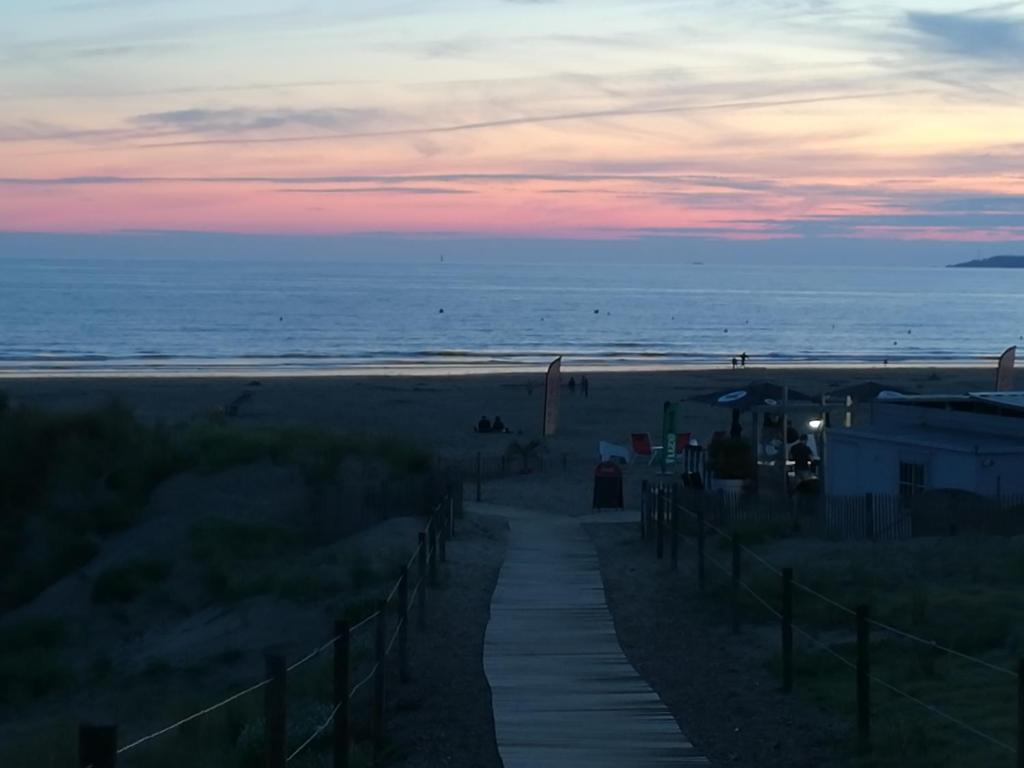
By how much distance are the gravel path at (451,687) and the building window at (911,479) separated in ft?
22.8

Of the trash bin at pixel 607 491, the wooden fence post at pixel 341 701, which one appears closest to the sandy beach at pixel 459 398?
the trash bin at pixel 607 491

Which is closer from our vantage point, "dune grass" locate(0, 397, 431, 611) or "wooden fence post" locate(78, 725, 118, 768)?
"wooden fence post" locate(78, 725, 118, 768)

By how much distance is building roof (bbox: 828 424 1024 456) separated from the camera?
20031mm

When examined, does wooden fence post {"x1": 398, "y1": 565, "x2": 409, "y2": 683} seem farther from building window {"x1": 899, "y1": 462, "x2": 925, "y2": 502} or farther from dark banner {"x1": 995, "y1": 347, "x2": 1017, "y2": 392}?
dark banner {"x1": 995, "y1": 347, "x2": 1017, "y2": 392}

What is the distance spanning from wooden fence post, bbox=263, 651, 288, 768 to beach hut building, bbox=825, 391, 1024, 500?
1365 cm

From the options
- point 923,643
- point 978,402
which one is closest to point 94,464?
point 978,402

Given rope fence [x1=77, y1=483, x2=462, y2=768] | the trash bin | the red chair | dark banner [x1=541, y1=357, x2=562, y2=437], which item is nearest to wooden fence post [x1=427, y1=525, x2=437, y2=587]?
rope fence [x1=77, y1=483, x2=462, y2=768]

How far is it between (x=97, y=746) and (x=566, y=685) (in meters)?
6.06

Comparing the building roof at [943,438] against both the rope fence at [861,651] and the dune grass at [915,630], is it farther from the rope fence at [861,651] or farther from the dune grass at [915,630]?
the rope fence at [861,651]

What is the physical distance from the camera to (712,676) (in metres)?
11.9

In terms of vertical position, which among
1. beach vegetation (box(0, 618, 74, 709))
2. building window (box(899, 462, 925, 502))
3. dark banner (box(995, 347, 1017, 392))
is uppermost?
dark banner (box(995, 347, 1017, 392))

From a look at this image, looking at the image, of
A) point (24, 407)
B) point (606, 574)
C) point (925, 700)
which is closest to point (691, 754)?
point (925, 700)

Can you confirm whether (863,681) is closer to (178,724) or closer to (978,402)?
(178,724)

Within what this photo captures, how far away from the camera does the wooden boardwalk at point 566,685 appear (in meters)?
9.30
